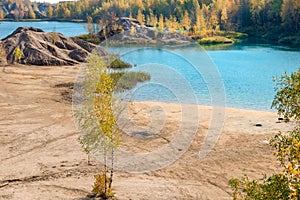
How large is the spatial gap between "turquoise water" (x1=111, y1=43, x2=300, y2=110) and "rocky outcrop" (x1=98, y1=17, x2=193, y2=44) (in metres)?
23.8

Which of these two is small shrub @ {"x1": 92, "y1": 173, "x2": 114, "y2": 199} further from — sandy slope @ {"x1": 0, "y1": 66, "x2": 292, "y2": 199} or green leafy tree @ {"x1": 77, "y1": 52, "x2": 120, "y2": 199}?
sandy slope @ {"x1": 0, "y1": 66, "x2": 292, "y2": 199}

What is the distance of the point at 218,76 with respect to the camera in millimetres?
53188

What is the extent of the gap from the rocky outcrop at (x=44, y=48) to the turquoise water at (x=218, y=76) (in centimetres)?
1002

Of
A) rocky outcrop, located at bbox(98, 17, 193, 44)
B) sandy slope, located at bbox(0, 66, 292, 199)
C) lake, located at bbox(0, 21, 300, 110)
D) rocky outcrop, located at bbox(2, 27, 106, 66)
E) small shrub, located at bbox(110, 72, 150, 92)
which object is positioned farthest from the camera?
rocky outcrop, located at bbox(98, 17, 193, 44)

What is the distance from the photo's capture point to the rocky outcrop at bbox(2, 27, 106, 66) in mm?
58906

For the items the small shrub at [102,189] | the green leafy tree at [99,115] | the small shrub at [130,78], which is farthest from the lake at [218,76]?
the small shrub at [102,189]

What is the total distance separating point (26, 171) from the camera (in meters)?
19.9

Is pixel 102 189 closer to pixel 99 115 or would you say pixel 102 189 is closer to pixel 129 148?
pixel 99 115

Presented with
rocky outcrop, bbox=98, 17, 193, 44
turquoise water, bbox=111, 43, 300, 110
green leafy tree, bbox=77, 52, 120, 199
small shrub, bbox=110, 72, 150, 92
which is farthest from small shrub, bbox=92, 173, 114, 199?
rocky outcrop, bbox=98, 17, 193, 44

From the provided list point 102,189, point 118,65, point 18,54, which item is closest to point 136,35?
point 118,65

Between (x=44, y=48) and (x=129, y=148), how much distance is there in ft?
143

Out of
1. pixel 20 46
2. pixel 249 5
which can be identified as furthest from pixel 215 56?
pixel 249 5

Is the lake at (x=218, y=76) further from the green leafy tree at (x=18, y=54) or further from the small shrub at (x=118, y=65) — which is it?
the green leafy tree at (x=18, y=54)

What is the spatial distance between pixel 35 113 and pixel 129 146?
11.6 m
